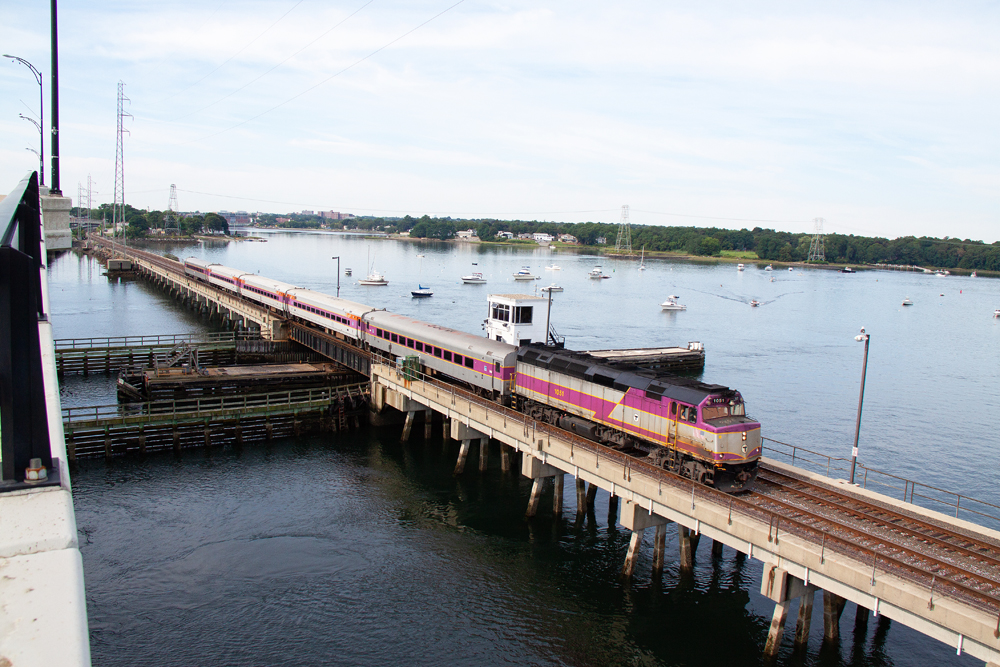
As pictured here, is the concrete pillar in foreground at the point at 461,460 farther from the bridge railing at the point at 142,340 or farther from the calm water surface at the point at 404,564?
the bridge railing at the point at 142,340

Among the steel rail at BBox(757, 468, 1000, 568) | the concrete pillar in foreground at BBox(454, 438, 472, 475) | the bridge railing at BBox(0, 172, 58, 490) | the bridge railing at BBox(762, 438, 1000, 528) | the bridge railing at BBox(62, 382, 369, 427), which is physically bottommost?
the bridge railing at BBox(762, 438, 1000, 528)

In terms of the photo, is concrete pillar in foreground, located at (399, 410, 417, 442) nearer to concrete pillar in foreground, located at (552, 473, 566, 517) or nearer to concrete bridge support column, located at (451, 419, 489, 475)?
concrete bridge support column, located at (451, 419, 489, 475)

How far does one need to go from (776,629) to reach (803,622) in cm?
175

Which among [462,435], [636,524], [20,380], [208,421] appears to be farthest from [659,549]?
[208,421]

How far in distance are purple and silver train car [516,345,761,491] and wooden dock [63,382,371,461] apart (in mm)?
16326

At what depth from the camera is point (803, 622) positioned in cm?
2225

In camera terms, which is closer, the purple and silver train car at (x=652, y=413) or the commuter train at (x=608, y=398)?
the purple and silver train car at (x=652, y=413)

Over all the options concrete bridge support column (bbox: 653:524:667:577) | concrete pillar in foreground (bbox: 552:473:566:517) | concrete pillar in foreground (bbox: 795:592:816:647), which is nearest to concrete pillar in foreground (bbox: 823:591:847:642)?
concrete pillar in foreground (bbox: 795:592:816:647)

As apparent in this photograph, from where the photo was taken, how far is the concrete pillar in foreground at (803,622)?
22078 millimetres

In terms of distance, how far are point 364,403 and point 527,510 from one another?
17870 millimetres

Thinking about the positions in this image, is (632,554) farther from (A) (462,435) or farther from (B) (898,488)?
(B) (898,488)

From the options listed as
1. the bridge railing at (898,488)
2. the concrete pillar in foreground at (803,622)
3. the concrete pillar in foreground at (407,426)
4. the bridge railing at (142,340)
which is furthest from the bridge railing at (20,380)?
the bridge railing at (142,340)

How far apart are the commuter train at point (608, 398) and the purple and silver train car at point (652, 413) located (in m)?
0.04

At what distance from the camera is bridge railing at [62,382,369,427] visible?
129ft
